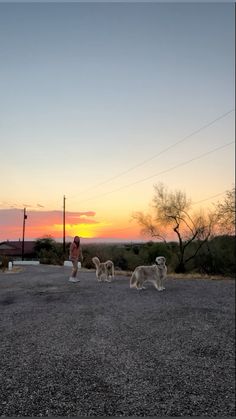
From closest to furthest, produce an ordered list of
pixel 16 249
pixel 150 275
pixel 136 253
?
pixel 16 249 → pixel 150 275 → pixel 136 253

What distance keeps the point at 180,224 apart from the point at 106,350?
18.4ft

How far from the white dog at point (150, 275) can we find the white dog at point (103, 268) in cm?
24

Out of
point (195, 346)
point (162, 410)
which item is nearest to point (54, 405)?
point (162, 410)

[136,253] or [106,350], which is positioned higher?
[136,253]

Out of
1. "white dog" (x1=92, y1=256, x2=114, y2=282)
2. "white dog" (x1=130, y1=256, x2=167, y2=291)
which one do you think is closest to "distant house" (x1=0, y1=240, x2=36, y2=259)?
"white dog" (x1=92, y1=256, x2=114, y2=282)

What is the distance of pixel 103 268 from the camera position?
3.73m

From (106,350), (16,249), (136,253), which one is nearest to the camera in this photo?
(16,249)

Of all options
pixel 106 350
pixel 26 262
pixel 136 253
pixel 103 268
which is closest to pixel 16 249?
pixel 26 262

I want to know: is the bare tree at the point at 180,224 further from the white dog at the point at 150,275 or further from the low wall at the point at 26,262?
the low wall at the point at 26,262

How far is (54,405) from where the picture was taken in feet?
20.2

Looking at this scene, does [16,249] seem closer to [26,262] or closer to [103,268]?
[26,262]

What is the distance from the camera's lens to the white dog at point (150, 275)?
3.66m

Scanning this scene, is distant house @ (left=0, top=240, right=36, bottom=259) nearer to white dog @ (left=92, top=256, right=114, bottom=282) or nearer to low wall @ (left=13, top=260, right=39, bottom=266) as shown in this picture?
low wall @ (left=13, top=260, right=39, bottom=266)

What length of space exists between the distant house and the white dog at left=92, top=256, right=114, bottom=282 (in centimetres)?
61
